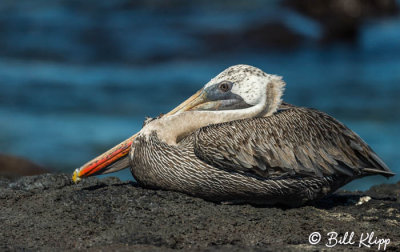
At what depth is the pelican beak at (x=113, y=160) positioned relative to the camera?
20.0 ft

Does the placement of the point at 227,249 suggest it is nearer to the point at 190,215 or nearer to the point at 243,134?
the point at 190,215

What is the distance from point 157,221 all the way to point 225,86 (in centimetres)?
155

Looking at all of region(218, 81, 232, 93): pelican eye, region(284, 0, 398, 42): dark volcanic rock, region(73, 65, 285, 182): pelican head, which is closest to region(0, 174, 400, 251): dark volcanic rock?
region(73, 65, 285, 182): pelican head

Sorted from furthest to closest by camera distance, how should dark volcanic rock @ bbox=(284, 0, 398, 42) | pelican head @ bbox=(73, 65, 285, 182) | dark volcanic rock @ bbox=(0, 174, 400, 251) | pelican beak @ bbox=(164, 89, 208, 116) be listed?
dark volcanic rock @ bbox=(284, 0, 398, 42), pelican beak @ bbox=(164, 89, 208, 116), pelican head @ bbox=(73, 65, 285, 182), dark volcanic rock @ bbox=(0, 174, 400, 251)

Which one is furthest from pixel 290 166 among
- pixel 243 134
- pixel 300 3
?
pixel 300 3

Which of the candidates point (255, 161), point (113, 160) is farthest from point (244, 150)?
point (113, 160)

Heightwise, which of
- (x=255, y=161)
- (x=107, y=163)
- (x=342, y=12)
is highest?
(x=342, y=12)

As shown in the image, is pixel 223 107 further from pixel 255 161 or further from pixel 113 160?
pixel 113 160

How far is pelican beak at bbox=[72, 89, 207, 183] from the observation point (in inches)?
241

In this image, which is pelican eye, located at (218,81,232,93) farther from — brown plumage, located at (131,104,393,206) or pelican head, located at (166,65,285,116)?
brown plumage, located at (131,104,393,206)

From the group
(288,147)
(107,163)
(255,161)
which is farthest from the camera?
(107,163)

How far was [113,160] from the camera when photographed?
6.17 metres

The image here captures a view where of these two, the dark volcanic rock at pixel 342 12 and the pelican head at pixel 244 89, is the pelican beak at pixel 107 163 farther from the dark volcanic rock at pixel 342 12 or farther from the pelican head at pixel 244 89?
the dark volcanic rock at pixel 342 12

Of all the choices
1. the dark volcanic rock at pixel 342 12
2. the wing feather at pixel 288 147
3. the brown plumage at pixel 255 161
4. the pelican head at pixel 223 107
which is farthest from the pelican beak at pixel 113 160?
the dark volcanic rock at pixel 342 12
